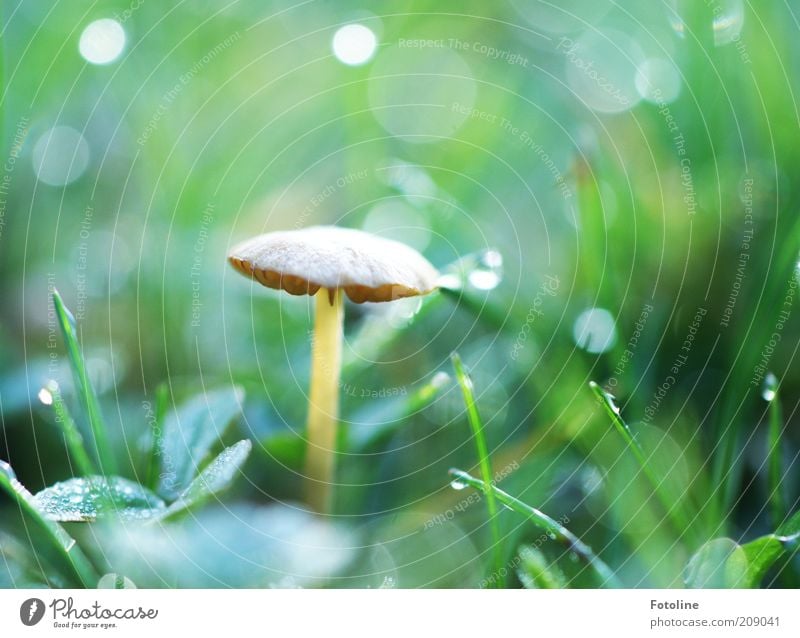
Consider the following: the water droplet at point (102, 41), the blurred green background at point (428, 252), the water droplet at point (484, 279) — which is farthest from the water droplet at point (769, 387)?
the water droplet at point (102, 41)

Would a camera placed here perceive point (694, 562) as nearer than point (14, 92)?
Yes

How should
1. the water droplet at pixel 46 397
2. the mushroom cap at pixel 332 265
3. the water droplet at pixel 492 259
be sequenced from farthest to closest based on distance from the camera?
the water droplet at pixel 492 259 < the water droplet at pixel 46 397 < the mushroom cap at pixel 332 265

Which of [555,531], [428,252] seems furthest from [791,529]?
[428,252]

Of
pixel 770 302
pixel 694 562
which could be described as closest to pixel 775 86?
pixel 770 302

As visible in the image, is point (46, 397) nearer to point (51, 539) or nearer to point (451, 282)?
point (51, 539)

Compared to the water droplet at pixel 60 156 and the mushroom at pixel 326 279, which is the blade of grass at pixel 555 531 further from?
the water droplet at pixel 60 156
